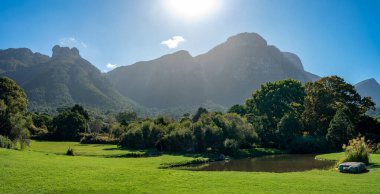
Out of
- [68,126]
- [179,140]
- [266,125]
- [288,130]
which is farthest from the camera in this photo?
[68,126]

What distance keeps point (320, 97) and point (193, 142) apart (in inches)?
1214

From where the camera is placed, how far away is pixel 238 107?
9538 cm

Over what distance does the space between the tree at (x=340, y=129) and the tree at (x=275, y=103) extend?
48.0 feet

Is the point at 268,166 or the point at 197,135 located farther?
the point at 197,135

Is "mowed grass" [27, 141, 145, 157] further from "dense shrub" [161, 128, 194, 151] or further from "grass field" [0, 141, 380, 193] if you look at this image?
"grass field" [0, 141, 380, 193]

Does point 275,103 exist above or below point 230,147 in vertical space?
above

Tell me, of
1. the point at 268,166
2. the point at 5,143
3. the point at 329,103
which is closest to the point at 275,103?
the point at 329,103

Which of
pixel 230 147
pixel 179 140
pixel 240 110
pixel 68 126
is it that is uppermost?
pixel 240 110

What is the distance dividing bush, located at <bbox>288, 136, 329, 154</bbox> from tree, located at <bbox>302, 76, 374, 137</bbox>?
21.9ft

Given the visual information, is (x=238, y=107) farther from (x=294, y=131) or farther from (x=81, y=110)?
(x=81, y=110)

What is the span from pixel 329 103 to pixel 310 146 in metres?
13.0

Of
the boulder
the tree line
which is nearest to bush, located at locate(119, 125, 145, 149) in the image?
the tree line

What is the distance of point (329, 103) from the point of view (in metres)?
66.8

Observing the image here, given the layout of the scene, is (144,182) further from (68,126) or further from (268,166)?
(68,126)
